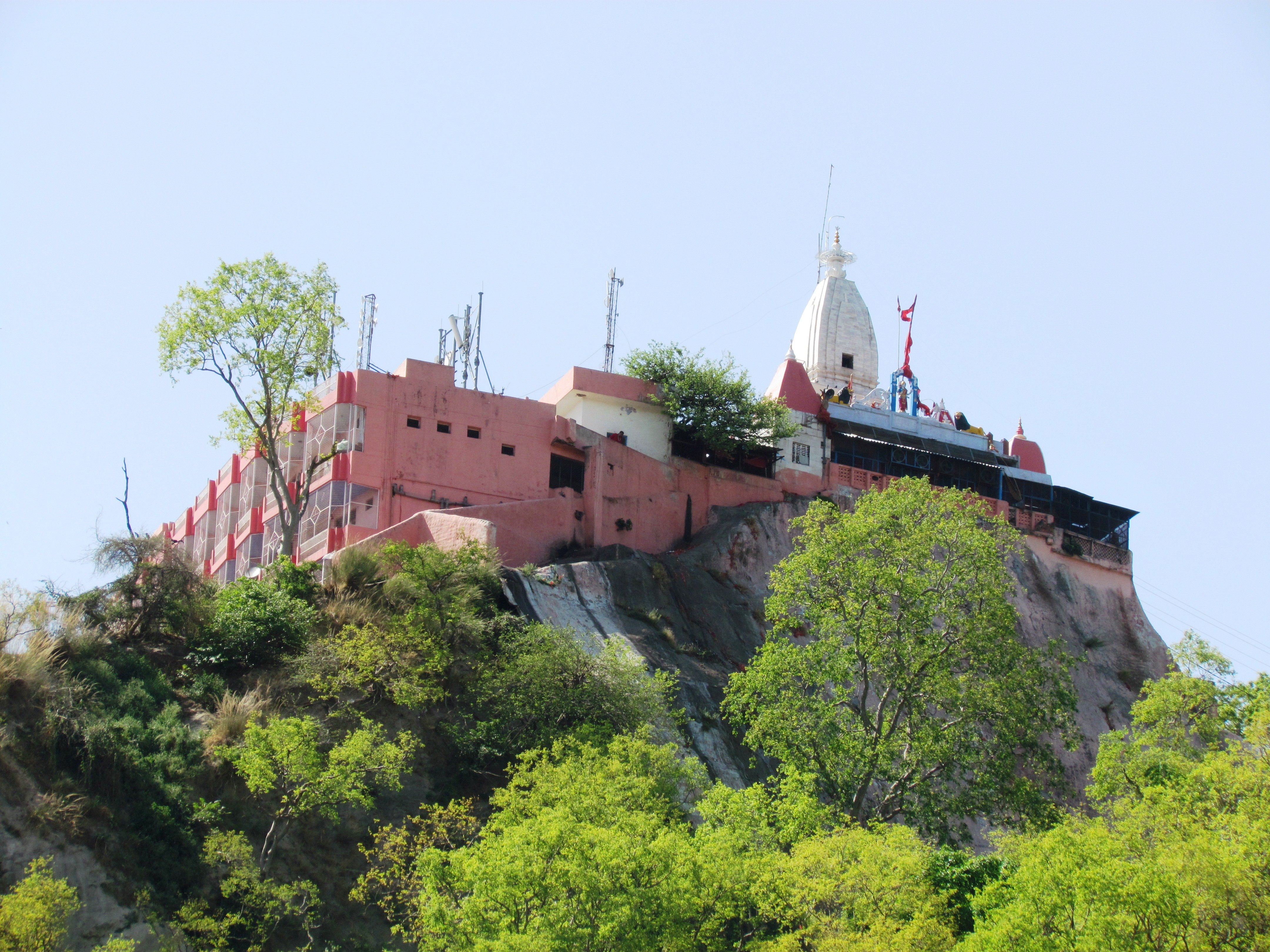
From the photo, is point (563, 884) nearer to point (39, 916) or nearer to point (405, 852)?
point (405, 852)

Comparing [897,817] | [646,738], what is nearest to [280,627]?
[646,738]

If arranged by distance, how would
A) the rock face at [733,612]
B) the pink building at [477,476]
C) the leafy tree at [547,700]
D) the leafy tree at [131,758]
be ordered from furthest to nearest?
the pink building at [477,476]
the rock face at [733,612]
the leafy tree at [547,700]
the leafy tree at [131,758]

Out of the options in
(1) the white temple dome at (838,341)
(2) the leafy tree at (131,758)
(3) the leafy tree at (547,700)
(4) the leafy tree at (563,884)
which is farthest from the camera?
(1) the white temple dome at (838,341)

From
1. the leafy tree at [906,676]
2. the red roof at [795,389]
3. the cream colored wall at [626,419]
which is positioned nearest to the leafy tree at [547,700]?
the leafy tree at [906,676]

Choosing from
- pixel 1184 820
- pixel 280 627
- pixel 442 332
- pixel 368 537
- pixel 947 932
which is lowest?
pixel 947 932

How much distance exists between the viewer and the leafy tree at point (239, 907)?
27812 millimetres

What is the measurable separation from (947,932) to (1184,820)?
5.14 metres

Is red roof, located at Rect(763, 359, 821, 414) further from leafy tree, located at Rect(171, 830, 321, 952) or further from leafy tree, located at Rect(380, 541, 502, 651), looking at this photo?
leafy tree, located at Rect(171, 830, 321, 952)

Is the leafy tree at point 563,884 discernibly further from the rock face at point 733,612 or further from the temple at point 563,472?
the temple at point 563,472

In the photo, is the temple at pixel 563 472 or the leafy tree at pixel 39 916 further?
the temple at pixel 563 472

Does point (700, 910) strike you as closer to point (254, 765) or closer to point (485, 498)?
point (254, 765)

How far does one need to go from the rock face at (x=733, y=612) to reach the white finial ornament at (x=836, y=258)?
61.2ft

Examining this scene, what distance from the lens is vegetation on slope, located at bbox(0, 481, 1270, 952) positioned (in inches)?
1043

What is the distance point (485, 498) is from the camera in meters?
44.2
